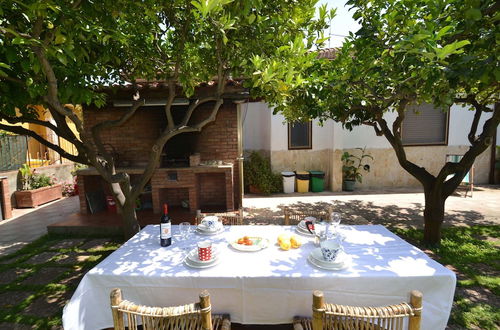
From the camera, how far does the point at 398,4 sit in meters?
3.20

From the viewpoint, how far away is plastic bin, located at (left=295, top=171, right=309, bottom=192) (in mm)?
9095

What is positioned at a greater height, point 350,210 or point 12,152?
point 12,152

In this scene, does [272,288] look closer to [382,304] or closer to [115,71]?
[382,304]

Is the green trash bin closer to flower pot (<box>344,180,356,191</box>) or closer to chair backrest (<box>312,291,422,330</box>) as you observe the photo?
flower pot (<box>344,180,356,191</box>)

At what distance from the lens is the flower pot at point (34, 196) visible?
7.57m

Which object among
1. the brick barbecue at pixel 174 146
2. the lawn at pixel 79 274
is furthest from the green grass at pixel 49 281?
the brick barbecue at pixel 174 146

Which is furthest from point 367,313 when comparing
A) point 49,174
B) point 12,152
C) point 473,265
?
point 49,174

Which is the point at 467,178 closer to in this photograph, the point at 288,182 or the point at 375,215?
the point at 375,215

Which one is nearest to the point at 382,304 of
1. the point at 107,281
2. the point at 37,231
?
the point at 107,281

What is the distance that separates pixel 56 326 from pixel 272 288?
7.81 feet

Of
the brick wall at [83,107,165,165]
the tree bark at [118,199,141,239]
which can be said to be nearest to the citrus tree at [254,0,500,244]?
the tree bark at [118,199,141,239]

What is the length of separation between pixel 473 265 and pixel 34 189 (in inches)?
408

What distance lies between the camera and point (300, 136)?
9695mm

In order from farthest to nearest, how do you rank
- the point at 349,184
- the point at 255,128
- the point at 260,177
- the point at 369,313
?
the point at 255,128
the point at 349,184
the point at 260,177
the point at 369,313
